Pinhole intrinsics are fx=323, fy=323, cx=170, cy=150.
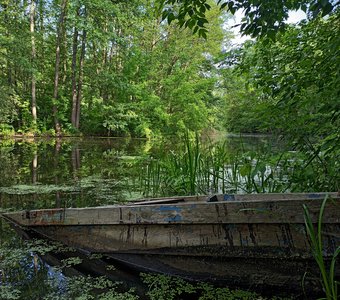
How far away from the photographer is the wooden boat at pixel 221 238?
1.94 m

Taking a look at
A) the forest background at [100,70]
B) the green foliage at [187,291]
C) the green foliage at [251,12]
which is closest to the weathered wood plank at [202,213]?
the green foliage at [187,291]

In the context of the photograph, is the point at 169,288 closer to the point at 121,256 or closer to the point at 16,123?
the point at 121,256

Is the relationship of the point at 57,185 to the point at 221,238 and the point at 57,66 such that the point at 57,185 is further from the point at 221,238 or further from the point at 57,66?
the point at 57,66

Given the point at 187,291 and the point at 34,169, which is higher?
the point at 34,169

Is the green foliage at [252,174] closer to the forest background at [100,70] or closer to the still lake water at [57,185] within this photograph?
the still lake water at [57,185]

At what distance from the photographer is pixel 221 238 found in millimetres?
2113

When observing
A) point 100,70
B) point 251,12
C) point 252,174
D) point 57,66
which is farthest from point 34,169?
point 100,70

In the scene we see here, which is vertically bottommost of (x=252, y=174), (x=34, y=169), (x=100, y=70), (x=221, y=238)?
(x=221, y=238)

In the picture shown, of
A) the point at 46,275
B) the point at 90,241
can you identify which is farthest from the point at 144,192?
the point at 46,275

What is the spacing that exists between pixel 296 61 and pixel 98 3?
14.8 meters

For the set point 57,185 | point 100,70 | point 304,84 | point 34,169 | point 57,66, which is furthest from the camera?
point 100,70

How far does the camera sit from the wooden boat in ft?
6.36

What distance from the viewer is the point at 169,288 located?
208 cm

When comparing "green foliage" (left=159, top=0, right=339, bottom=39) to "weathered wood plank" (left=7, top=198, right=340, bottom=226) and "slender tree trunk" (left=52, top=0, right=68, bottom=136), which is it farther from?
"slender tree trunk" (left=52, top=0, right=68, bottom=136)
